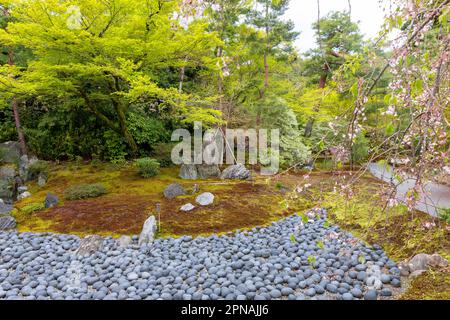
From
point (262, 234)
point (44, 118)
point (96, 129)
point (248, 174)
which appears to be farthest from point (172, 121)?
point (262, 234)

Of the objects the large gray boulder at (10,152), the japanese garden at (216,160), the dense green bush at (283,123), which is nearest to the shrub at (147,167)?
the japanese garden at (216,160)

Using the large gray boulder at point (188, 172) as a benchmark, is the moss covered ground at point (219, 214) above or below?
below

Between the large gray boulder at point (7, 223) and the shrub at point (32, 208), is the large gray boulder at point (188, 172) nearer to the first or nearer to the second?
the shrub at point (32, 208)

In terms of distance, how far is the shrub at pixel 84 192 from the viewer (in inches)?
224

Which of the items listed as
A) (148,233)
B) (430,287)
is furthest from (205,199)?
(430,287)

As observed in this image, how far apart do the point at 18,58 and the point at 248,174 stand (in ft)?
25.5

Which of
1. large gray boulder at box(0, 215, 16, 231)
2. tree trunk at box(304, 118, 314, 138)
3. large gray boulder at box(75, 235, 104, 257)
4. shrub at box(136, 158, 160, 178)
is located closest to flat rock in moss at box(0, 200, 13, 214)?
large gray boulder at box(0, 215, 16, 231)

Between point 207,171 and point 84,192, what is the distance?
116 inches

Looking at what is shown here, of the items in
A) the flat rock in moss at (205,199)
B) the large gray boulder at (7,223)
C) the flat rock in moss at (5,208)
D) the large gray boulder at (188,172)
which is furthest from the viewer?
the large gray boulder at (188,172)

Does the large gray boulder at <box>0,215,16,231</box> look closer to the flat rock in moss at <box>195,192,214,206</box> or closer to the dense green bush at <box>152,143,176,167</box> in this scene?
the flat rock in moss at <box>195,192,214,206</box>

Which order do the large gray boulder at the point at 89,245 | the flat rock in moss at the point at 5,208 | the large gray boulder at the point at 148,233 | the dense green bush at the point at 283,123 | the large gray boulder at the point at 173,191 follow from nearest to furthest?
the large gray boulder at the point at 89,245 < the large gray boulder at the point at 148,233 < the flat rock in moss at the point at 5,208 < the large gray boulder at the point at 173,191 < the dense green bush at the point at 283,123

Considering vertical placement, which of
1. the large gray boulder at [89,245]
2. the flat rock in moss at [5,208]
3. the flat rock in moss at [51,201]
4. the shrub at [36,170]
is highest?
the shrub at [36,170]

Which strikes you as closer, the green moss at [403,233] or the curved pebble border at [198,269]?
the curved pebble border at [198,269]

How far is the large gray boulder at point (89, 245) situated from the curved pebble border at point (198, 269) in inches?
3.1
